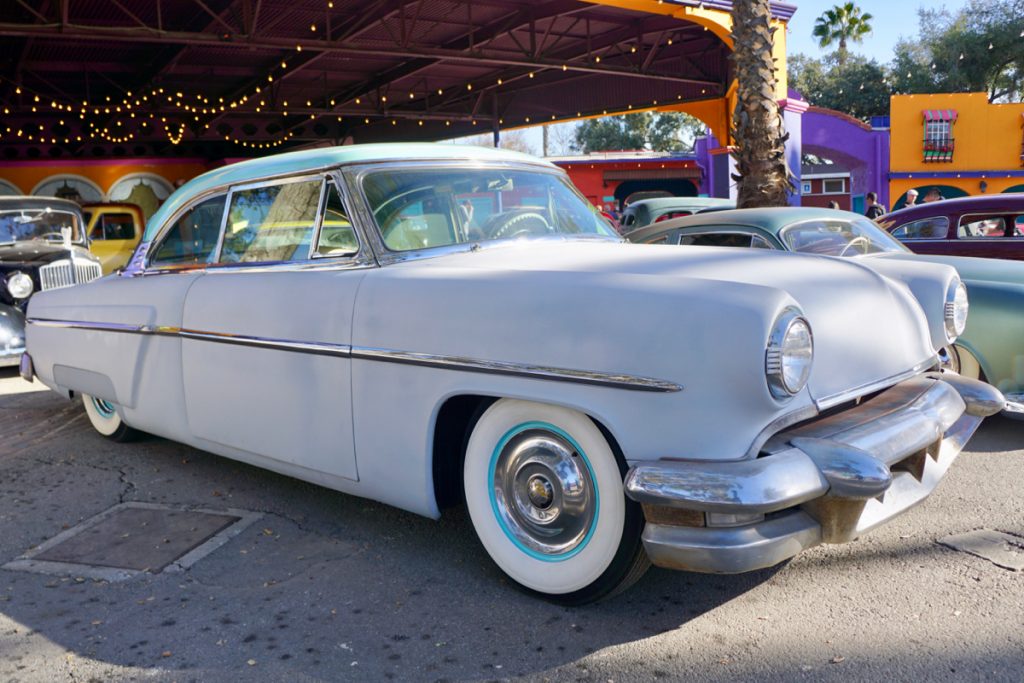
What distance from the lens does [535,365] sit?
264 cm

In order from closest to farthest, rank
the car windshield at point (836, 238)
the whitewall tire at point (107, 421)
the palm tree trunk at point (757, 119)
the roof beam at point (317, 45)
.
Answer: the whitewall tire at point (107, 421) < the car windshield at point (836, 238) < the palm tree trunk at point (757, 119) < the roof beam at point (317, 45)

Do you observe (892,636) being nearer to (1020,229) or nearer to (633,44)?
(1020,229)

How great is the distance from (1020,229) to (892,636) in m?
5.54

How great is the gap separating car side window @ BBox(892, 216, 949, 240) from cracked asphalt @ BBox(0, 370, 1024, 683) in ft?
12.5

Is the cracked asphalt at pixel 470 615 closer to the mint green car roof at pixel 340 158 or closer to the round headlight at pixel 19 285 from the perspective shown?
the mint green car roof at pixel 340 158

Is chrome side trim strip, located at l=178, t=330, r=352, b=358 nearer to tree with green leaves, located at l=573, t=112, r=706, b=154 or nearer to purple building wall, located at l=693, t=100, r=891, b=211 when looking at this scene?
purple building wall, located at l=693, t=100, r=891, b=211

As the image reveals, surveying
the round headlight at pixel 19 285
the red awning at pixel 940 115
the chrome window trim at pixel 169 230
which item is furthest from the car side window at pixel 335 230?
the red awning at pixel 940 115

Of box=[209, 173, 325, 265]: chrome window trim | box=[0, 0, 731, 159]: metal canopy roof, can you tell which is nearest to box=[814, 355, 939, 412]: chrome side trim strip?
box=[209, 173, 325, 265]: chrome window trim

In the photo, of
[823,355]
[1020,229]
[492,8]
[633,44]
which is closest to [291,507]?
[823,355]

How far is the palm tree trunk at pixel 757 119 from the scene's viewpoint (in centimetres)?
918

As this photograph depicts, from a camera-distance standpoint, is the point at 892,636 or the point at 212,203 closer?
the point at 892,636

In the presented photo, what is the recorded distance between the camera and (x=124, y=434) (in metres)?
5.08

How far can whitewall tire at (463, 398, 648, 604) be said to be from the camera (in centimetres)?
262

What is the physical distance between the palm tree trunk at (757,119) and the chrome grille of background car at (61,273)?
270 inches
